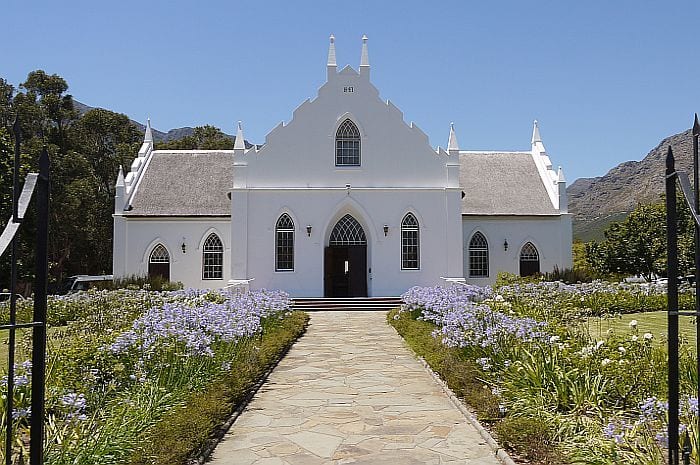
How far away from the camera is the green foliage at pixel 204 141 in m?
54.2

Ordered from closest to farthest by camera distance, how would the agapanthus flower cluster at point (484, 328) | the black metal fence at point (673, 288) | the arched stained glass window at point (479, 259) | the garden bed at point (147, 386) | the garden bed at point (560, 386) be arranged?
1. the black metal fence at point (673, 288)
2. the garden bed at point (560, 386)
3. the garden bed at point (147, 386)
4. the agapanthus flower cluster at point (484, 328)
5. the arched stained glass window at point (479, 259)

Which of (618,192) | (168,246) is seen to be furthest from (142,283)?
(618,192)

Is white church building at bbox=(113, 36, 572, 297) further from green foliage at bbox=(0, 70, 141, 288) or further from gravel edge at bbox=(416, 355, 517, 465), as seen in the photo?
gravel edge at bbox=(416, 355, 517, 465)

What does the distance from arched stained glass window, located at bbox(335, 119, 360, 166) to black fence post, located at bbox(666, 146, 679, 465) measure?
25.9 m

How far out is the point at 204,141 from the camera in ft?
190

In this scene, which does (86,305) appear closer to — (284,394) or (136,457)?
(284,394)

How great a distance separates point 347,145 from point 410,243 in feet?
16.2

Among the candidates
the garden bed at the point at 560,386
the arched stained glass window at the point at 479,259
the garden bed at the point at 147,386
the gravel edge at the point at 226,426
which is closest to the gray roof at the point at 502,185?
the arched stained glass window at the point at 479,259

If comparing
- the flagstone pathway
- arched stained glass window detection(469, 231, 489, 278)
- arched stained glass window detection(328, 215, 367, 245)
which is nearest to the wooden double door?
arched stained glass window detection(328, 215, 367, 245)

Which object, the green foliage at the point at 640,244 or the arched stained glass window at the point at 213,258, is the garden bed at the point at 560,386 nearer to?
the arched stained glass window at the point at 213,258

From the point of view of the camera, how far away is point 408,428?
867 centimetres

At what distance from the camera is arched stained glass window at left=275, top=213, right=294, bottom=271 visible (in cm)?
3002

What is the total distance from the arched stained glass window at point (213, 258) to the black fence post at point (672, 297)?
28938 millimetres

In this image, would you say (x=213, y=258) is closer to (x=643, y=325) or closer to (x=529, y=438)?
(x=643, y=325)
